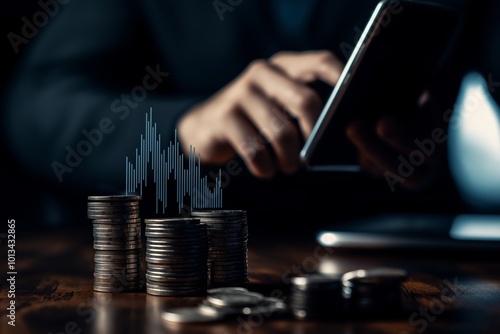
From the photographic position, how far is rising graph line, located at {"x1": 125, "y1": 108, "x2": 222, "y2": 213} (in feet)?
8.77

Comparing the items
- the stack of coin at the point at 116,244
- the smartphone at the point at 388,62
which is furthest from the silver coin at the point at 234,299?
the smartphone at the point at 388,62

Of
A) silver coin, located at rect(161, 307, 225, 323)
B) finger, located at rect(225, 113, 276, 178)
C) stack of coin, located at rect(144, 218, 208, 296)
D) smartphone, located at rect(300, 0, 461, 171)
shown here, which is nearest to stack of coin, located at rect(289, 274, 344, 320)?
silver coin, located at rect(161, 307, 225, 323)

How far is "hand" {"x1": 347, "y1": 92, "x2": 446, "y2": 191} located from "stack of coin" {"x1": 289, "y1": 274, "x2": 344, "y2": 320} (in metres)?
1.17

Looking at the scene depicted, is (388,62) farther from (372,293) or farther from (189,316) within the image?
(189,316)

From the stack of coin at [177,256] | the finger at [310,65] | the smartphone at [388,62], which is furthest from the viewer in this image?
the finger at [310,65]

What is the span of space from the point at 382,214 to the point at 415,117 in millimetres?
518

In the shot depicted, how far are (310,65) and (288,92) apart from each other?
35 cm

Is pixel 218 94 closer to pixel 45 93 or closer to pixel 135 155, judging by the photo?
pixel 135 155

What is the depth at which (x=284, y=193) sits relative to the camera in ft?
9.13

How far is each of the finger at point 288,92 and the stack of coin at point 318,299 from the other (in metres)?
1.25

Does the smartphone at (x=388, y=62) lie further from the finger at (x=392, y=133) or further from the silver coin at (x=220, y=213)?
the silver coin at (x=220, y=213)

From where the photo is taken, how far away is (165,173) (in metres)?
2.77

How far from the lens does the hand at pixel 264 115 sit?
2.24 metres

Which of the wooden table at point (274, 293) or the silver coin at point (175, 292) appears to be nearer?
the wooden table at point (274, 293)
